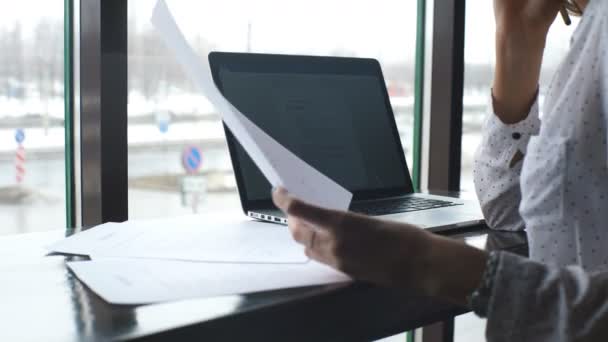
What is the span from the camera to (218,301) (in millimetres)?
562

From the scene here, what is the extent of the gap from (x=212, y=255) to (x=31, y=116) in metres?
0.65

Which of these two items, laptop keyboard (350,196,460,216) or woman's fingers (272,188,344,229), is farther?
laptop keyboard (350,196,460,216)

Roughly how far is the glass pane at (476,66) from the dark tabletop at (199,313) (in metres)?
1.07

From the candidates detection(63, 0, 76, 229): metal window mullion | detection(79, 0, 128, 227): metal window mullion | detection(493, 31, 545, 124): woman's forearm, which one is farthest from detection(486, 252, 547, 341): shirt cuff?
detection(63, 0, 76, 229): metal window mullion

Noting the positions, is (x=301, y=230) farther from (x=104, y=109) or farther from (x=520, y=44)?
(x=104, y=109)

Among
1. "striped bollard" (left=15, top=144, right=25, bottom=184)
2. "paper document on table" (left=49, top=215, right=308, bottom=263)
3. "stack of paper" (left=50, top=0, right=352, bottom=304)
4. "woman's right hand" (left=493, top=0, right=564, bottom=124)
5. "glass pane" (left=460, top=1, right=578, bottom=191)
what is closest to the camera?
"stack of paper" (left=50, top=0, right=352, bottom=304)

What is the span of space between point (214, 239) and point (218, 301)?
243 mm

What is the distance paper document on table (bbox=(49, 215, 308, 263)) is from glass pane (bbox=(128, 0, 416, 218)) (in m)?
0.37

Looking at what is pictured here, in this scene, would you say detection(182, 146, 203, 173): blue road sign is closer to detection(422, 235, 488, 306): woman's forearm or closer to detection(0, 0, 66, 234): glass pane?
detection(0, 0, 66, 234): glass pane

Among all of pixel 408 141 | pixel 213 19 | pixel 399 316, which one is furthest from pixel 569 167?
pixel 408 141

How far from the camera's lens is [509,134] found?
3.16 feet

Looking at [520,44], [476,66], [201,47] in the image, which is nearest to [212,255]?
[520,44]

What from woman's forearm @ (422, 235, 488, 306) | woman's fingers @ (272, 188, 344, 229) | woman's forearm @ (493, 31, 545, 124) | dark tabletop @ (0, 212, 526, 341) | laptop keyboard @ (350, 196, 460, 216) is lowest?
dark tabletop @ (0, 212, 526, 341)

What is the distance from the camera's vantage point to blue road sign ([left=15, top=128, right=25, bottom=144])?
46.7 inches
